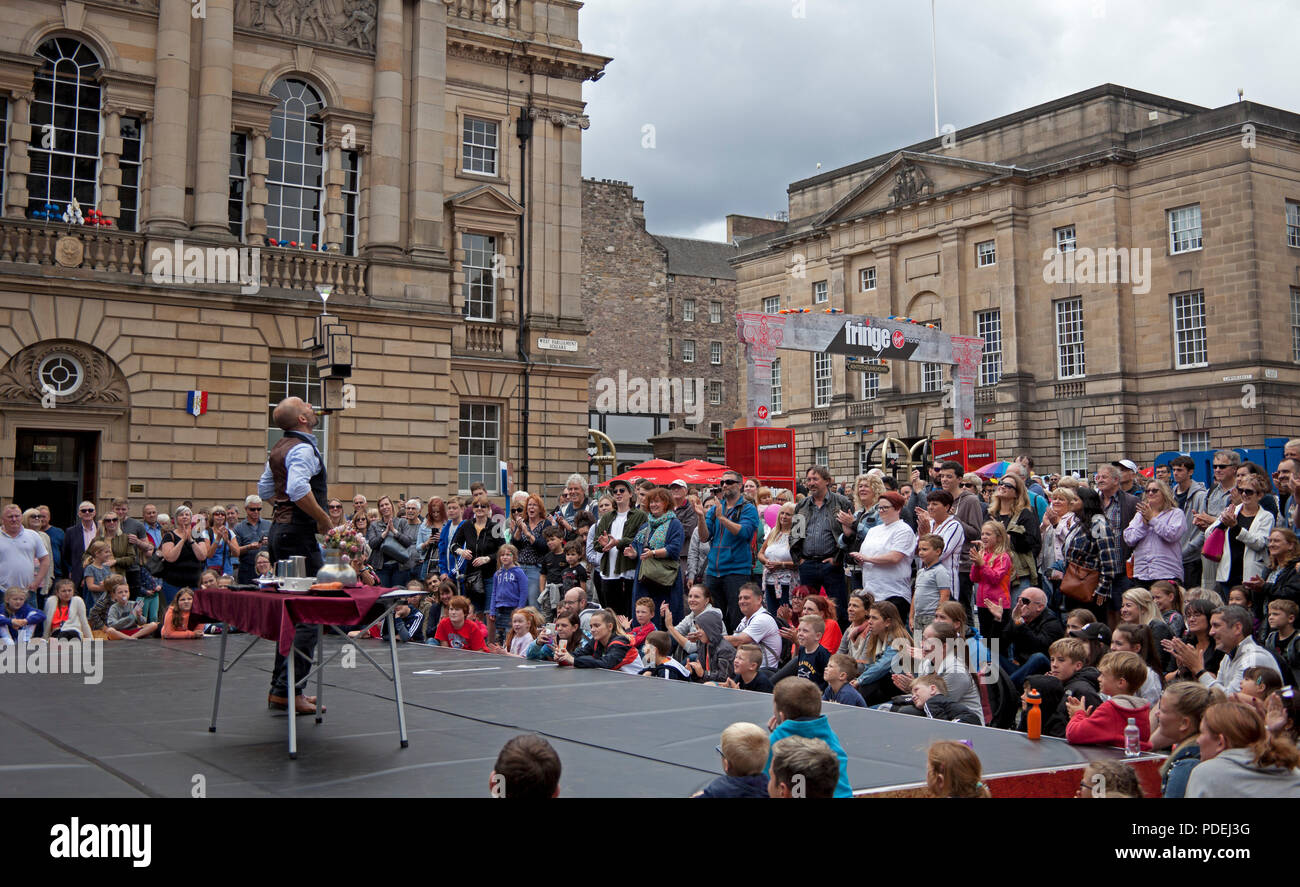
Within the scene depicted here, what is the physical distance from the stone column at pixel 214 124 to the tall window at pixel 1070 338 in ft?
112

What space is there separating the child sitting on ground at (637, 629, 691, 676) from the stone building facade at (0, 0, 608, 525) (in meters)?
14.9

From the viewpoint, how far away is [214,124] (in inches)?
920

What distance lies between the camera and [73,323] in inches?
855

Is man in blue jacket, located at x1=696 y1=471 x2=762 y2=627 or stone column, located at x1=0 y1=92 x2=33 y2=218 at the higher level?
stone column, located at x1=0 y1=92 x2=33 y2=218

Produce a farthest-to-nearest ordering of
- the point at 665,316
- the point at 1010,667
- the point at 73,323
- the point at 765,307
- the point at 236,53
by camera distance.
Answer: the point at 665,316
the point at 765,307
the point at 236,53
the point at 73,323
the point at 1010,667

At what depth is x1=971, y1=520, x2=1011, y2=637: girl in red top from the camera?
10.6 m

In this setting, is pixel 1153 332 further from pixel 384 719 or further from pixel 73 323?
pixel 384 719

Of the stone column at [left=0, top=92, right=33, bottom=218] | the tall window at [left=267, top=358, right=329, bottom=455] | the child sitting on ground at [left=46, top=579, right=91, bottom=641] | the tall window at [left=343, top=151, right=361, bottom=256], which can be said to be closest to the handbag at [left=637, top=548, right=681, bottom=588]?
the child sitting on ground at [left=46, top=579, right=91, bottom=641]

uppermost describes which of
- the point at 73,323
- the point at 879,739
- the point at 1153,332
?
the point at 1153,332

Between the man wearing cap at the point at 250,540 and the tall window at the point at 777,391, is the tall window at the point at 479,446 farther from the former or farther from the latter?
the tall window at the point at 777,391

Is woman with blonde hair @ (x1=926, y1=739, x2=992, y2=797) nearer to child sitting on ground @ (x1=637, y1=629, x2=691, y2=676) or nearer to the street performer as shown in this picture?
the street performer

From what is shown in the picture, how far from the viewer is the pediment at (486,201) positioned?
30438mm

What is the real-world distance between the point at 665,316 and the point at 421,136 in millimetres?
38664
